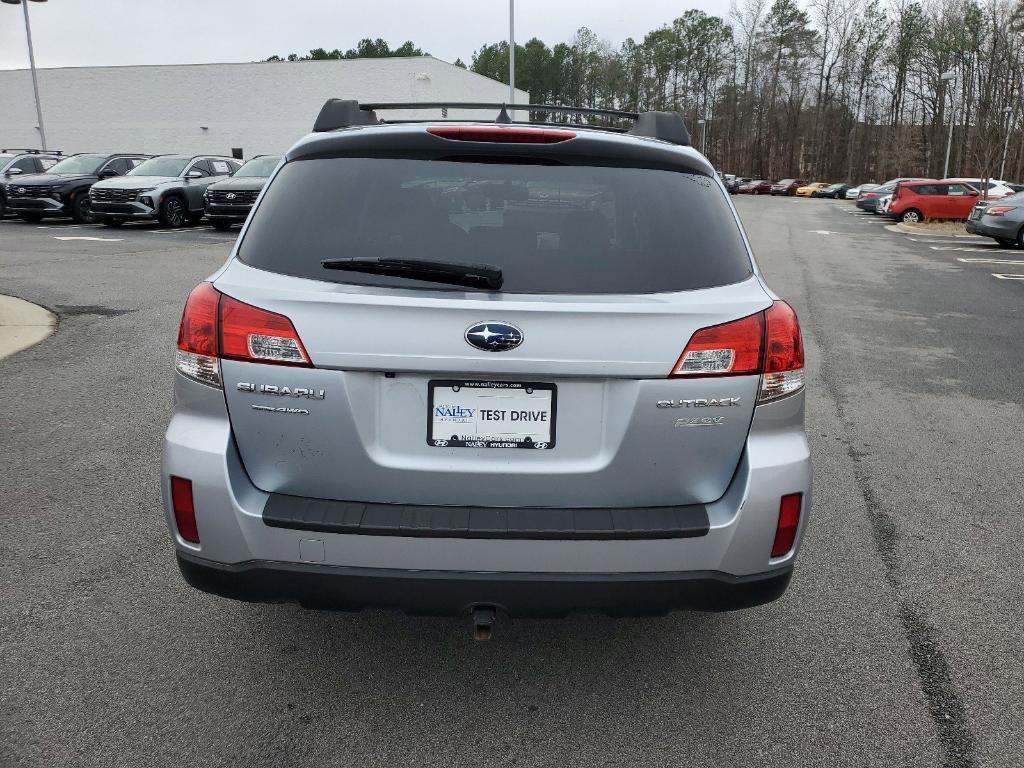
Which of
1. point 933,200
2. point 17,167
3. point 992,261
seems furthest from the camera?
point 933,200

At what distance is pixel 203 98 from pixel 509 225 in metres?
54.7

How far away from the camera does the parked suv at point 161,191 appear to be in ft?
70.6

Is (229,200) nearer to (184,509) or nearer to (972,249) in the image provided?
(972,249)

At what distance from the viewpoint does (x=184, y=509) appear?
2.65 metres

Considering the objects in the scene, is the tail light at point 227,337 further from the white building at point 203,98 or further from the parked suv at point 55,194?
the white building at point 203,98

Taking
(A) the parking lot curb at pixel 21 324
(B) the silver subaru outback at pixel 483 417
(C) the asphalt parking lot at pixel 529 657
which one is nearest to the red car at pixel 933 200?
(C) the asphalt parking lot at pixel 529 657

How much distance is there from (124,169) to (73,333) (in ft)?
59.5

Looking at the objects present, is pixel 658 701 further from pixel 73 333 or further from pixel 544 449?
pixel 73 333

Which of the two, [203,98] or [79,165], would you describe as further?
[203,98]

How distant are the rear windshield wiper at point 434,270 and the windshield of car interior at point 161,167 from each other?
22.6 m

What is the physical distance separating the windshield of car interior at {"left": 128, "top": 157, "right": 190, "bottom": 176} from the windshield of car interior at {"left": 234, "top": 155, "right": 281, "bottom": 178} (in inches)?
65.0

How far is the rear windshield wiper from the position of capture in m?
A: 2.54

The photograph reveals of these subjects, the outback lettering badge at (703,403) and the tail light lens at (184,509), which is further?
the tail light lens at (184,509)

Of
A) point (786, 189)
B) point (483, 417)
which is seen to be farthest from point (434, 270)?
point (786, 189)
